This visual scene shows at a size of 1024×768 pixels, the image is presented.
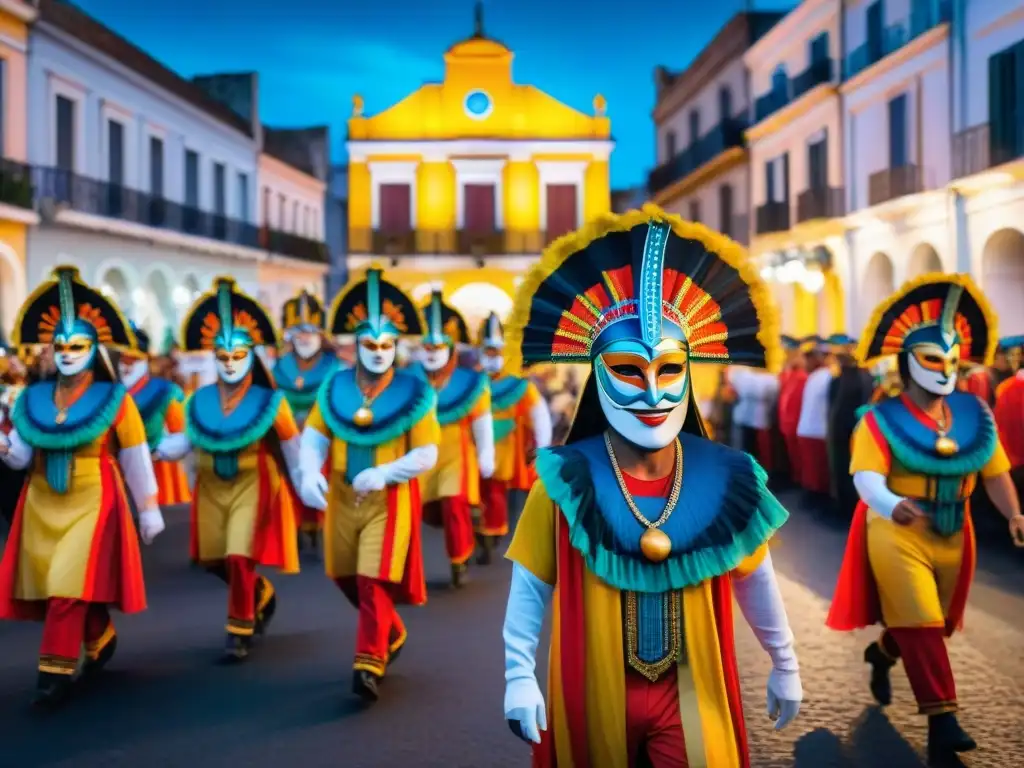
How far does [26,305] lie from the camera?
797 centimetres

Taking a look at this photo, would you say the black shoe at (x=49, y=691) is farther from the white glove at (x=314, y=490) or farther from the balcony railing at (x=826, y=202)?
the balcony railing at (x=826, y=202)

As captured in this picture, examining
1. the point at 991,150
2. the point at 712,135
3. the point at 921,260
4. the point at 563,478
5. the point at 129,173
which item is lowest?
the point at 563,478

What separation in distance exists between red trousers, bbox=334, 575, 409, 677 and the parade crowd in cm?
2

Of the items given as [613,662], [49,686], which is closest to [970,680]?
[613,662]

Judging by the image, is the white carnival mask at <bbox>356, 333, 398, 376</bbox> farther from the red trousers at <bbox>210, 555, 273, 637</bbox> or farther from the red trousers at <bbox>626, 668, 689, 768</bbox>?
the red trousers at <bbox>626, 668, 689, 768</bbox>

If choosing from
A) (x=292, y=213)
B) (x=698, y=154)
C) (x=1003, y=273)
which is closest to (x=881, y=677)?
(x=1003, y=273)

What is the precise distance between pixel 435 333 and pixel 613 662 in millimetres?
7451

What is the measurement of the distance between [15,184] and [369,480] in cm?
1821

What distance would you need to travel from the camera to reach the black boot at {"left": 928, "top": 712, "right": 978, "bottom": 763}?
5891mm

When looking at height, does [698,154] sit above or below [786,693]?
above

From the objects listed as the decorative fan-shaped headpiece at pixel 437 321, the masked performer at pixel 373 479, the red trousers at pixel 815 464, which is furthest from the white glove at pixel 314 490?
the red trousers at pixel 815 464

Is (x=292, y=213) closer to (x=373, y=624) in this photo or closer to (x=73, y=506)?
(x=73, y=506)

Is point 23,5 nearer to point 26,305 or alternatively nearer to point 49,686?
point 26,305

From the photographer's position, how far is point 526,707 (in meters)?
3.82
